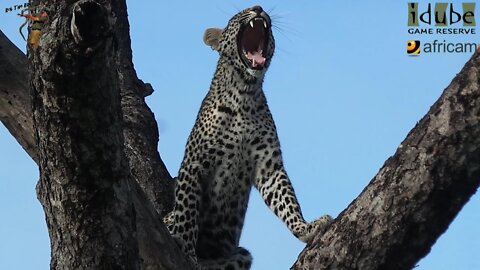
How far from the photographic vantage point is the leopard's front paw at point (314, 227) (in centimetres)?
678

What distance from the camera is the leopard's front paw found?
6781mm

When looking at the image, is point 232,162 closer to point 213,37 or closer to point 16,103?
point 213,37

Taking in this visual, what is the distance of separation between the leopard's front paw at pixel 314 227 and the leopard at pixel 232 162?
7.2 inches

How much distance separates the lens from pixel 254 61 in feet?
27.9

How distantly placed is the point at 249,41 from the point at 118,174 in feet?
14.1

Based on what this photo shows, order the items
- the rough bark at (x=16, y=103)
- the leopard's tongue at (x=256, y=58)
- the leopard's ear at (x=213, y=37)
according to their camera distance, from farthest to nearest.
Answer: the leopard's ear at (x=213, y=37)
the leopard's tongue at (x=256, y=58)
the rough bark at (x=16, y=103)

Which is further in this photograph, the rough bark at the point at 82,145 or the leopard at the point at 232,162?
the leopard at the point at 232,162

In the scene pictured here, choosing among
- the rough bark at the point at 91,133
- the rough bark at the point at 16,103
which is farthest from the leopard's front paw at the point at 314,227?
the rough bark at the point at 16,103

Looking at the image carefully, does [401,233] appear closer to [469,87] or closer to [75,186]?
[469,87]

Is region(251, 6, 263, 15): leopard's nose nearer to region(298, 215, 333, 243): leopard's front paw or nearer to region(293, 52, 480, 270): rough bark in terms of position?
region(298, 215, 333, 243): leopard's front paw

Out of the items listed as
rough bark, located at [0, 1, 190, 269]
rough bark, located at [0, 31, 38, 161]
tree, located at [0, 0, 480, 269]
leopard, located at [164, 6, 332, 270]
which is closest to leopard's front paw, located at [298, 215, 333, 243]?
leopard, located at [164, 6, 332, 270]

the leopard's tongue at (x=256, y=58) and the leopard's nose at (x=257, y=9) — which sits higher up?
the leopard's nose at (x=257, y=9)

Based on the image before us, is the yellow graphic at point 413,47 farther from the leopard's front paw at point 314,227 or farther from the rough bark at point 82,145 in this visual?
the rough bark at point 82,145

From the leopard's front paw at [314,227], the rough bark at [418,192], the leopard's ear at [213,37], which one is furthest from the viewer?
the leopard's ear at [213,37]
